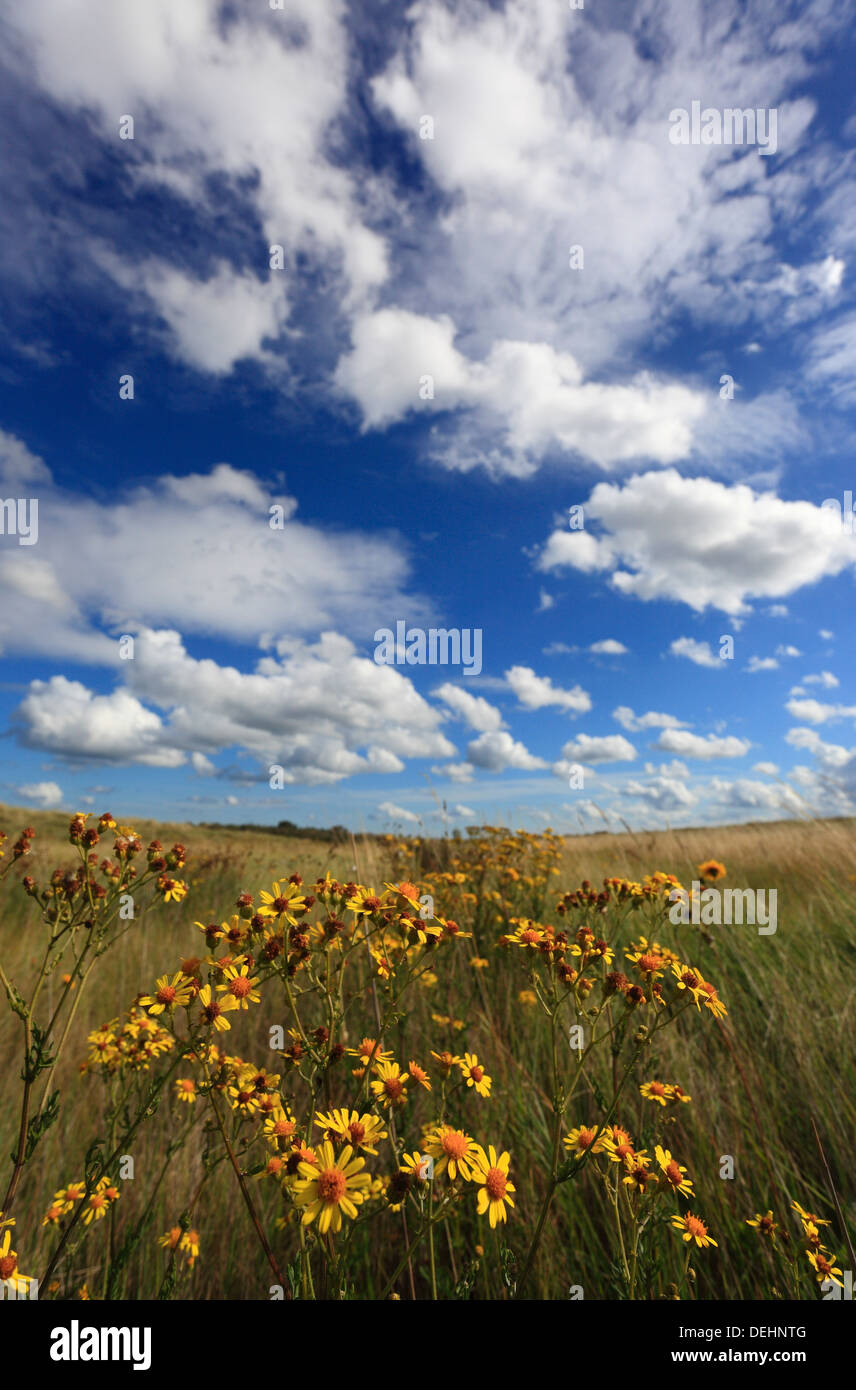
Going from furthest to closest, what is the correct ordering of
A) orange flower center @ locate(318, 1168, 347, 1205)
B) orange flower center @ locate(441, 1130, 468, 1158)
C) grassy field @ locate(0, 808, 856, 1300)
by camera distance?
1. grassy field @ locate(0, 808, 856, 1300)
2. orange flower center @ locate(441, 1130, 468, 1158)
3. orange flower center @ locate(318, 1168, 347, 1205)

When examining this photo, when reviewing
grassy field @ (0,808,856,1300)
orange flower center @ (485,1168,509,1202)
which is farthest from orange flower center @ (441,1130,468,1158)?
grassy field @ (0,808,856,1300)

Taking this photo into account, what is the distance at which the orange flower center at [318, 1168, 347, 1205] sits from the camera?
4.75ft

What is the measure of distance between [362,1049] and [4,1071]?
4281mm

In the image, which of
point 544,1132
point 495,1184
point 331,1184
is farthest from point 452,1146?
point 544,1132

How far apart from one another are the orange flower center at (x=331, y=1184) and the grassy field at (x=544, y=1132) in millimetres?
362

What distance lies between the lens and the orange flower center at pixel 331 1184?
57.1 inches

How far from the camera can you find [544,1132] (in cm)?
344

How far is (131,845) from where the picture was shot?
237cm

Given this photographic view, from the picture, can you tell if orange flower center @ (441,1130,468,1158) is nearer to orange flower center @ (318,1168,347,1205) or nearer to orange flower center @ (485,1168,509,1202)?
orange flower center @ (485,1168,509,1202)

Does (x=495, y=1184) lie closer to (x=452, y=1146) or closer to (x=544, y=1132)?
(x=452, y=1146)

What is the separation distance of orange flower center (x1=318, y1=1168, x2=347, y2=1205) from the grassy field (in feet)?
1.19

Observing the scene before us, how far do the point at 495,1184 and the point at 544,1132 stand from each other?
2156mm
